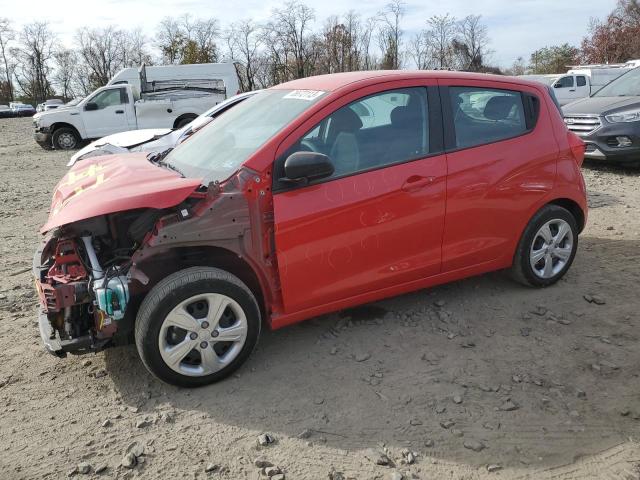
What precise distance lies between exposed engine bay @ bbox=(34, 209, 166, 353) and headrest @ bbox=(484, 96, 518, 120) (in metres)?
2.48

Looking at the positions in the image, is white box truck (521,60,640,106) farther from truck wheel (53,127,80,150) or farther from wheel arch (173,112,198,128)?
truck wheel (53,127,80,150)

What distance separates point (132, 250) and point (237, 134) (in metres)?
1.08

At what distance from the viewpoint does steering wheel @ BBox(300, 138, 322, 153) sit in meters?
3.31

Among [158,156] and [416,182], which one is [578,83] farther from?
[158,156]

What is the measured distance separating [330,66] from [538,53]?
21.7 meters

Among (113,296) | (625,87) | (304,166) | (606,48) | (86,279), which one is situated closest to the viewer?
(113,296)

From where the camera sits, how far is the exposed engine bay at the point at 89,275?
9.64 feet

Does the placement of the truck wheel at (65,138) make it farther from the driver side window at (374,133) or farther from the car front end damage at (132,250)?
the driver side window at (374,133)

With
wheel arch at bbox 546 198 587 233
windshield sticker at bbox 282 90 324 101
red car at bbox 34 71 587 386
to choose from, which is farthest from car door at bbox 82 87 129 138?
wheel arch at bbox 546 198 587 233

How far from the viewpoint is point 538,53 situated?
155 ft

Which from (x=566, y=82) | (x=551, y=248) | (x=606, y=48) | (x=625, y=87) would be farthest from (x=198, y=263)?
(x=606, y=48)

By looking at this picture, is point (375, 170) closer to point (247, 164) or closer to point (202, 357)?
point (247, 164)

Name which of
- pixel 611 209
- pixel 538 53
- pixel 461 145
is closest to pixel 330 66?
pixel 538 53

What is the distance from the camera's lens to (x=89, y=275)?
3.05 meters
